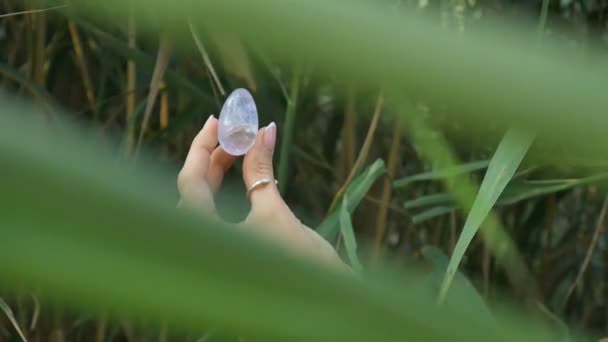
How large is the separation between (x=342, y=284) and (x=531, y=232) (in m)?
1.29

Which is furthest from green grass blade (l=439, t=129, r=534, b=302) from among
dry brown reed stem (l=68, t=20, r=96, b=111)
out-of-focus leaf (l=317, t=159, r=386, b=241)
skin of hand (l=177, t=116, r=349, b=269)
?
dry brown reed stem (l=68, t=20, r=96, b=111)

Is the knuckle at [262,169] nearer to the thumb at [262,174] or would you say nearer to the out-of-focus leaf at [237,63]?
the thumb at [262,174]

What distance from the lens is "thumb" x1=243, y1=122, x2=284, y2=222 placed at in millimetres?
492

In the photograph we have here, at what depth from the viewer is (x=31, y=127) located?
0.21ft

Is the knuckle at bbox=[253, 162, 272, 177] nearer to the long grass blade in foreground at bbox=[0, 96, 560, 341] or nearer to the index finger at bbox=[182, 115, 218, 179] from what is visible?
the index finger at bbox=[182, 115, 218, 179]

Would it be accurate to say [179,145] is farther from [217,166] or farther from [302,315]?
[302,315]

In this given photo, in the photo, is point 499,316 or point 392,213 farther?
point 392,213

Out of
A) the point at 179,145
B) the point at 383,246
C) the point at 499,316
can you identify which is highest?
the point at 179,145

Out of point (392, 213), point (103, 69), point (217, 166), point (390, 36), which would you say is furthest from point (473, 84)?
point (392, 213)

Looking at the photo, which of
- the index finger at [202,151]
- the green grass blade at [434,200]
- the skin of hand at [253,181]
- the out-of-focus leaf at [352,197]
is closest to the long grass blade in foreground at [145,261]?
the skin of hand at [253,181]

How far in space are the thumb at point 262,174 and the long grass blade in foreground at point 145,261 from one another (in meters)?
0.40

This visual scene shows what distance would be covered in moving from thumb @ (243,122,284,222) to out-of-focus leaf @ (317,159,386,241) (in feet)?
0.77

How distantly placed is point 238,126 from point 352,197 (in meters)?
0.26

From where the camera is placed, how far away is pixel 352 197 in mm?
788
